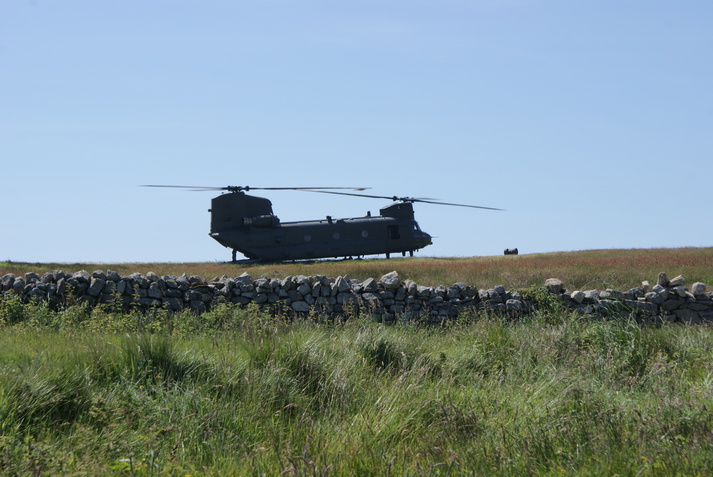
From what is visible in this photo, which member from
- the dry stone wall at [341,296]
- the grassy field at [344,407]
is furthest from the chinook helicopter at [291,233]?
the grassy field at [344,407]

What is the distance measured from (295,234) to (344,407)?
977 inches

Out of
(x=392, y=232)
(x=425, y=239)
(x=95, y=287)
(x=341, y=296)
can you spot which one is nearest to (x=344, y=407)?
(x=341, y=296)

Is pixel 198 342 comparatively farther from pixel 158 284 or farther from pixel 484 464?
pixel 158 284

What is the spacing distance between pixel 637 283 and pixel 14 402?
55.1 feet

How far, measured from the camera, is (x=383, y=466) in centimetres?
535

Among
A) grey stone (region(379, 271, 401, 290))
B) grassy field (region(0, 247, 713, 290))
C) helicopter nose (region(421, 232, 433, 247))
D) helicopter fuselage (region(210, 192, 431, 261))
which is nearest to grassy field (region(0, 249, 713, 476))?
grey stone (region(379, 271, 401, 290))

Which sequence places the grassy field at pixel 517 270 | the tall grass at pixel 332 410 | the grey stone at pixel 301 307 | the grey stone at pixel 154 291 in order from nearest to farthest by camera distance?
the tall grass at pixel 332 410 < the grey stone at pixel 154 291 < the grey stone at pixel 301 307 < the grassy field at pixel 517 270

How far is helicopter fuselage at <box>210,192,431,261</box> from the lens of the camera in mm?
31109

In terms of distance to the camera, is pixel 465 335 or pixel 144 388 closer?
pixel 144 388

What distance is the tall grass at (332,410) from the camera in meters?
5.35

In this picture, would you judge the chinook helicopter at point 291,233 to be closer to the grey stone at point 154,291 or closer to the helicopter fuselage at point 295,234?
the helicopter fuselage at point 295,234

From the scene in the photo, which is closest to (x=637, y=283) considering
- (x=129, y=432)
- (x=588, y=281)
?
(x=588, y=281)

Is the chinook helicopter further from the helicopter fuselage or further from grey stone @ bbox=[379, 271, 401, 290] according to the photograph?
grey stone @ bbox=[379, 271, 401, 290]

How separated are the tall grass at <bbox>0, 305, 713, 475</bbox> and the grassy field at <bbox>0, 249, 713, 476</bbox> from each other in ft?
0.06
